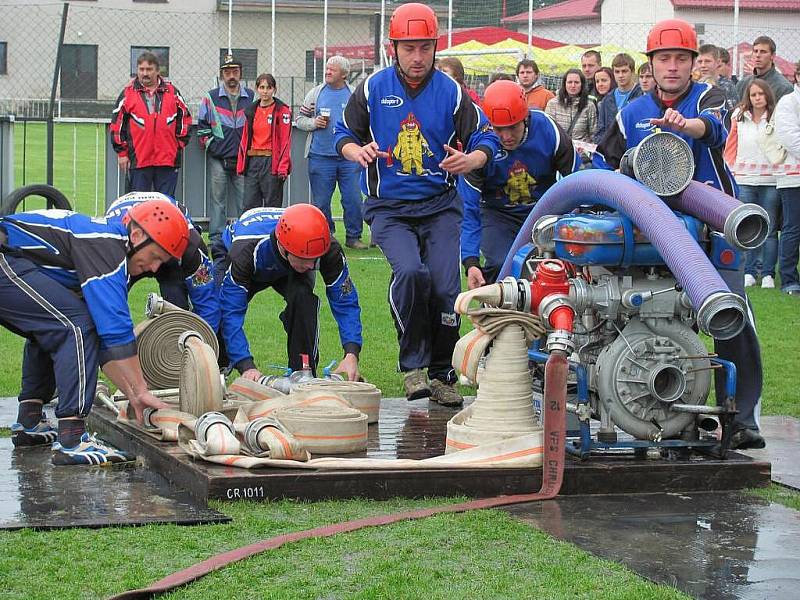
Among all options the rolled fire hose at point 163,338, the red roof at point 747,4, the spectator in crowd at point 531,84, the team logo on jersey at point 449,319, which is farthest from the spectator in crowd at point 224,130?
the red roof at point 747,4

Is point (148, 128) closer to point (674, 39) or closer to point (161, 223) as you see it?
point (161, 223)

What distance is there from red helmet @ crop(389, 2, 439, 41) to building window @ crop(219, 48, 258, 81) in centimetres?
1803

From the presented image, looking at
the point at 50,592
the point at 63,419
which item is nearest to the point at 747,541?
the point at 50,592

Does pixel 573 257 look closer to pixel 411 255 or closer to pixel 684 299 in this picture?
pixel 684 299

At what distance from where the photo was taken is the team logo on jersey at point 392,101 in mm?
8320

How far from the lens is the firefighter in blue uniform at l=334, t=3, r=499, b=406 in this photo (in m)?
8.23

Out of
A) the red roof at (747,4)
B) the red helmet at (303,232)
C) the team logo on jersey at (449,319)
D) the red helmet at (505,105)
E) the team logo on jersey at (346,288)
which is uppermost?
the red roof at (747,4)

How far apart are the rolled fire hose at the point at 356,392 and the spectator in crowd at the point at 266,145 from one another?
28.7 ft

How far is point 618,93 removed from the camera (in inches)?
562

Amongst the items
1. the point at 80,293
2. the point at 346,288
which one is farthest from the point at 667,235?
the point at 80,293

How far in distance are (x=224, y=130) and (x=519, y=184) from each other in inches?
320

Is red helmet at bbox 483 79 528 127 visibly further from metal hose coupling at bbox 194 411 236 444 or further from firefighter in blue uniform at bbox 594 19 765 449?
metal hose coupling at bbox 194 411 236 444

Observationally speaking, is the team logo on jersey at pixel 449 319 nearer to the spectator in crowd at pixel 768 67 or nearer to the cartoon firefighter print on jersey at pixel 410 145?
the cartoon firefighter print on jersey at pixel 410 145

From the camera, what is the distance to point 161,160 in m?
15.2
